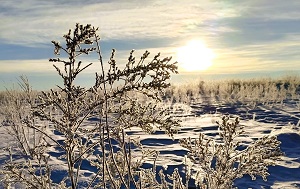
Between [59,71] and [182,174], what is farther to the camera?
[182,174]

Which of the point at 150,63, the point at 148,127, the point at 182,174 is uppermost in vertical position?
the point at 150,63

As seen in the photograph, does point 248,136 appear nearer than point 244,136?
Yes

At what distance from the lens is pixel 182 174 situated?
25.2ft

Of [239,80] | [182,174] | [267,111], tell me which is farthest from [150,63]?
[239,80]

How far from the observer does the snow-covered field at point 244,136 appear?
7.70 metres

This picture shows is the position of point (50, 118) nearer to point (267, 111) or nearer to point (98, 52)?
point (98, 52)

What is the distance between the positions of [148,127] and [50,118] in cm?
49

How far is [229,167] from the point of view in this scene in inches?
74.8

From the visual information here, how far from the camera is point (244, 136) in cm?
1165

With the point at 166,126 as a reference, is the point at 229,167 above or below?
below

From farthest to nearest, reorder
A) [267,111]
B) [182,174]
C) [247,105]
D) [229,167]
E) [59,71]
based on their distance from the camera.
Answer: [247,105] < [267,111] < [182,174] < [229,167] < [59,71]

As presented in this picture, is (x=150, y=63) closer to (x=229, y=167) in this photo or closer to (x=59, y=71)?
(x=59, y=71)

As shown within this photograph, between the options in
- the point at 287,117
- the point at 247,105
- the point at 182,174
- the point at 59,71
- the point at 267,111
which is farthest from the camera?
the point at 247,105

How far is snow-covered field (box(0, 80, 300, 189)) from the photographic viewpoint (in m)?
7.70
